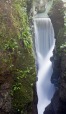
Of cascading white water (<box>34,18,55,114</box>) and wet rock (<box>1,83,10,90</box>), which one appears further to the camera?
cascading white water (<box>34,18,55,114</box>)

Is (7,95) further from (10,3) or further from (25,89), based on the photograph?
(10,3)

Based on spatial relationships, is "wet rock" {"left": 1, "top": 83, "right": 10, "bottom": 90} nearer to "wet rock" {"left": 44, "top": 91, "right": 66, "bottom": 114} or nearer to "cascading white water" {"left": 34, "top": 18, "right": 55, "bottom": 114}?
"wet rock" {"left": 44, "top": 91, "right": 66, "bottom": 114}

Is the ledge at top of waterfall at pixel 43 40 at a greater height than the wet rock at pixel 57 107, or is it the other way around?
the ledge at top of waterfall at pixel 43 40

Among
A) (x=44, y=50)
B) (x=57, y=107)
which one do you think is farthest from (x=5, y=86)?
(x=44, y=50)

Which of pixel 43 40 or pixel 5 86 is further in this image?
pixel 43 40

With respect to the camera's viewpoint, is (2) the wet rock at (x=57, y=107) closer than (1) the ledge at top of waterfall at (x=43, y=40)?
Yes

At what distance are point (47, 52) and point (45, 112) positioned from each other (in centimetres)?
477

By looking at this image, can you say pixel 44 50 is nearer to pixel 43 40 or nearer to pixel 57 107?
pixel 43 40

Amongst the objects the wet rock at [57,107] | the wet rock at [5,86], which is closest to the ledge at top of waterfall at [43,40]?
the wet rock at [57,107]

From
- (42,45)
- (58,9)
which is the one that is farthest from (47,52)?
(58,9)

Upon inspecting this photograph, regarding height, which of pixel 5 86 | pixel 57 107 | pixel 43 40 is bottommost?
pixel 57 107

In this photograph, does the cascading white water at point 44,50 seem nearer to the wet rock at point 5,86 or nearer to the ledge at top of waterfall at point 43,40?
A: the ledge at top of waterfall at point 43,40

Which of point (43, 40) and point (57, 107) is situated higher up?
point (43, 40)

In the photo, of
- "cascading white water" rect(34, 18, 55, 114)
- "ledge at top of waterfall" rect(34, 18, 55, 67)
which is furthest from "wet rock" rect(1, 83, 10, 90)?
"ledge at top of waterfall" rect(34, 18, 55, 67)
